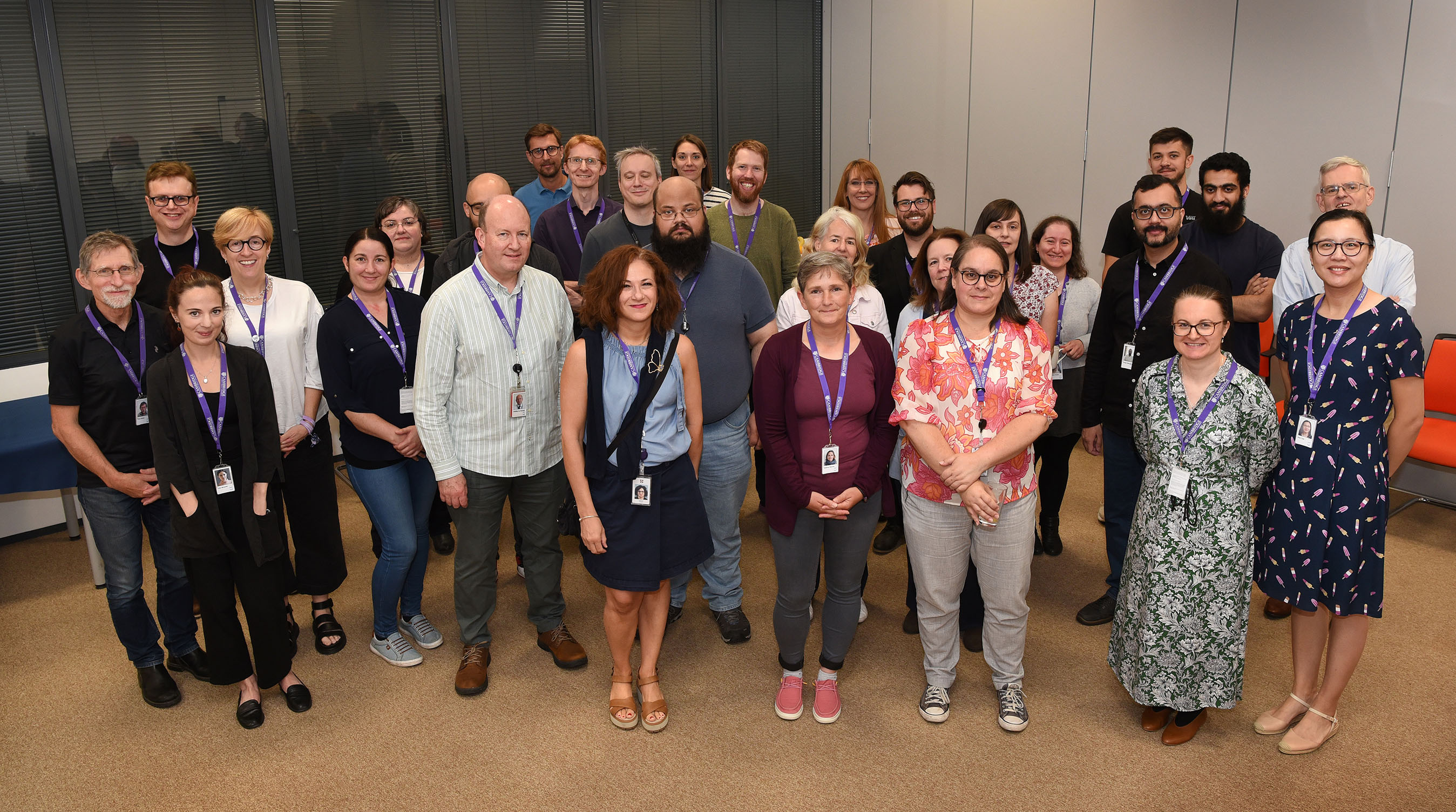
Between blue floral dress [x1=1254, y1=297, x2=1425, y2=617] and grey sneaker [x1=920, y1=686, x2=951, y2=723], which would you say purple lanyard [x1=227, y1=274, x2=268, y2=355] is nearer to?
grey sneaker [x1=920, y1=686, x2=951, y2=723]

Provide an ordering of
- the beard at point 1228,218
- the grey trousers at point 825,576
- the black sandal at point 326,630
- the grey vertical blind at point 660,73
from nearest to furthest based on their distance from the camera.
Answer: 1. the grey trousers at point 825,576
2. the black sandal at point 326,630
3. the beard at point 1228,218
4. the grey vertical blind at point 660,73

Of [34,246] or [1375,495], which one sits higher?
[34,246]

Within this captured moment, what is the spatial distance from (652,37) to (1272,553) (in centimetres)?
582

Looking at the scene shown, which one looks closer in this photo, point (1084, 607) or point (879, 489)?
point (879, 489)

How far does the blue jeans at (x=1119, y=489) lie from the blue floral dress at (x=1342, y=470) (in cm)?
69

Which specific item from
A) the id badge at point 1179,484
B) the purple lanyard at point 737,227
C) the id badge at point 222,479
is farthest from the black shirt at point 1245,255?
the id badge at point 222,479

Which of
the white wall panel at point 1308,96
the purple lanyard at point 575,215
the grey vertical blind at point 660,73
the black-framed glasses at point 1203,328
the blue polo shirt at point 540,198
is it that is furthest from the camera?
the grey vertical blind at point 660,73

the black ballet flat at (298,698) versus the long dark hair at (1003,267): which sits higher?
the long dark hair at (1003,267)

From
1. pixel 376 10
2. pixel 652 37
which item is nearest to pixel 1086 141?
pixel 652 37

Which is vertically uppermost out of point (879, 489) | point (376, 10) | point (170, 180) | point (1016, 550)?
point (376, 10)

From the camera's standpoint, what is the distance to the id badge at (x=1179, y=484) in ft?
8.89

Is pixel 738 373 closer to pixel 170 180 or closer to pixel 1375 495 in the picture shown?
pixel 1375 495

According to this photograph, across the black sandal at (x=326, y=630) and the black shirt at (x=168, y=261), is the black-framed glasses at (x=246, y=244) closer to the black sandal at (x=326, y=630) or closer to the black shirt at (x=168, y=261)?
the black shirt at (x=168, y=261)

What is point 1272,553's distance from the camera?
2852mm
